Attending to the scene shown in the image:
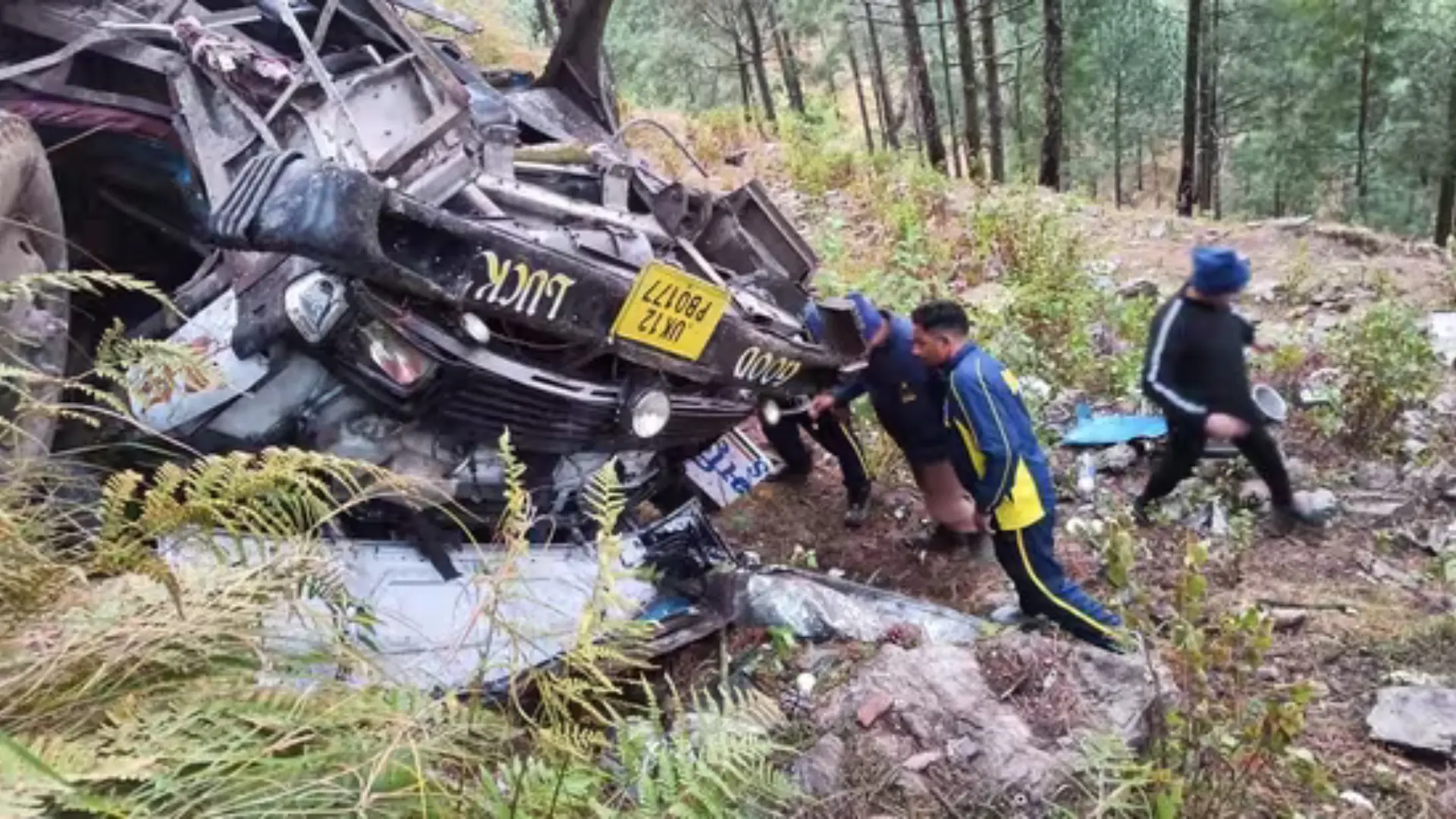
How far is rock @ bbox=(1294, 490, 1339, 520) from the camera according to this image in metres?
5.83

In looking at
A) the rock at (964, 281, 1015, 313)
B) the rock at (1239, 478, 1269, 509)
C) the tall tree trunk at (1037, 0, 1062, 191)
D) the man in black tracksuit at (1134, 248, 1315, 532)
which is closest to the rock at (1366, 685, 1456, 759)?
the man in black tracksuit at (1134, 248, 1315, 532)

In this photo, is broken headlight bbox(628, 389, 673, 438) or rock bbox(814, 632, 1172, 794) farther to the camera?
broken headlight bbox(628, 389, 673, 438)

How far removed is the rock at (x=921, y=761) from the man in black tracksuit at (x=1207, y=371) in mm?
3103

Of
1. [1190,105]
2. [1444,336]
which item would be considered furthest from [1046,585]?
[1190,105]

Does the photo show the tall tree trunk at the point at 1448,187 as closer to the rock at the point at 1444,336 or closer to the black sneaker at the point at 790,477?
the rock at the point at 1444,336

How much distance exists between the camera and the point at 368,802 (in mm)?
1746

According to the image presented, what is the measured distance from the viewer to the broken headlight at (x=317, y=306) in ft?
13.1

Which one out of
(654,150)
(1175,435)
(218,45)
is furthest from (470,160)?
(654,150)

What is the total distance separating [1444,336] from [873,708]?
6440mm

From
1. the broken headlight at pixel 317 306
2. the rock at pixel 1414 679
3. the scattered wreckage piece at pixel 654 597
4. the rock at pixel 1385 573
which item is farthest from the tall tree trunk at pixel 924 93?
the broken headlight at pixel 317 306

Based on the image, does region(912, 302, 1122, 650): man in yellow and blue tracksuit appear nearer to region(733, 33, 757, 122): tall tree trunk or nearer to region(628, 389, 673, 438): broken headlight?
region(628, 389, 673, 438): broken headlight

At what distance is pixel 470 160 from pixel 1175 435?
335 cm

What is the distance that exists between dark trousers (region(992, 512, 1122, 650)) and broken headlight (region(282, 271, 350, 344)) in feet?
8.43

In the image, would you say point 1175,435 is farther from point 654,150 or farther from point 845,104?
point 845,104
